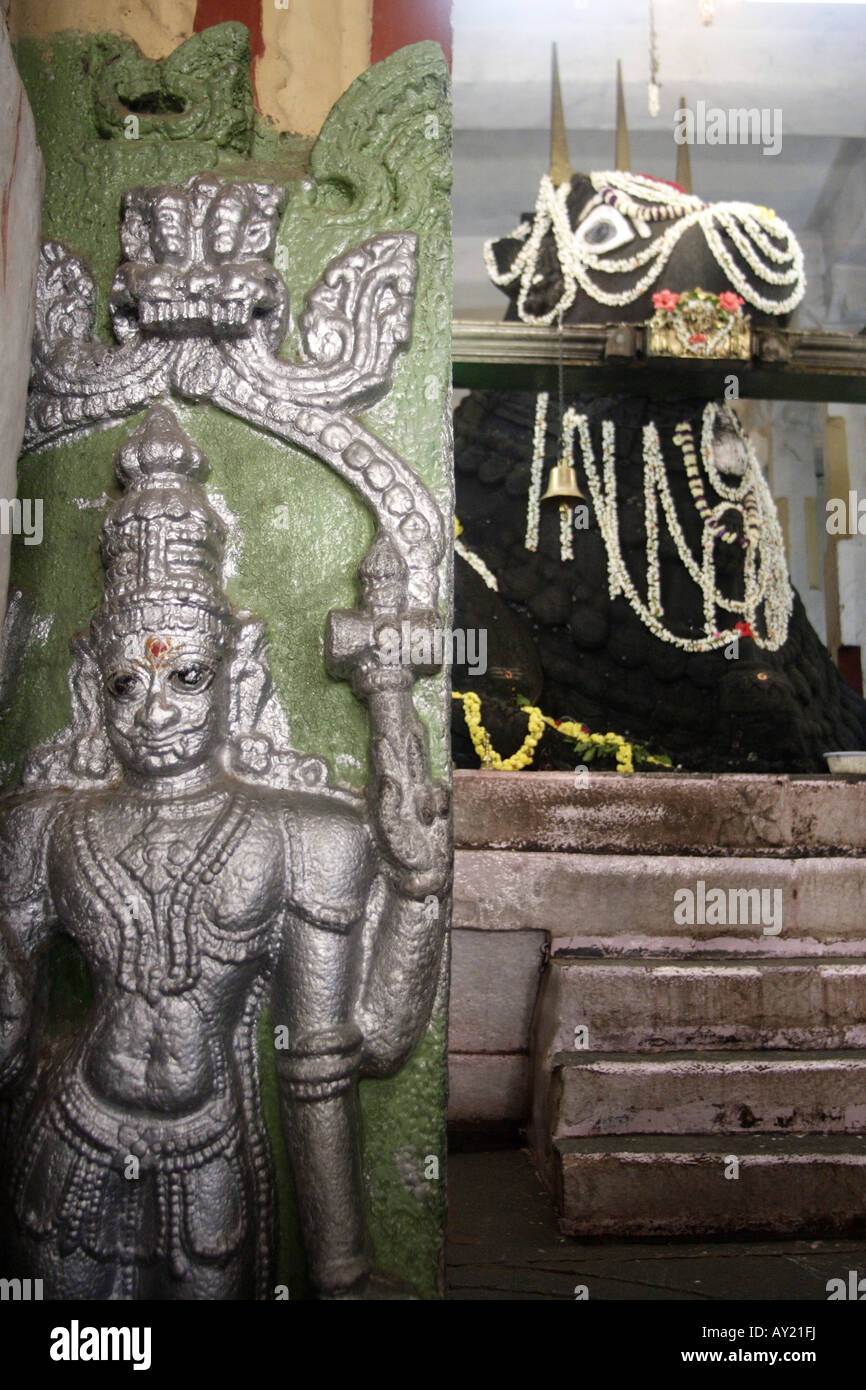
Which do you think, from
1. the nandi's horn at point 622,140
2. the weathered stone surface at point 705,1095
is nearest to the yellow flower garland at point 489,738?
the weathered stone surface at point 705,1095

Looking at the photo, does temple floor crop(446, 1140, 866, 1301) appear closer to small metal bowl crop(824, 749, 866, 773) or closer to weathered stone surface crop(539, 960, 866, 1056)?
weathered stone surface crop(539, 960, 866, 1056)

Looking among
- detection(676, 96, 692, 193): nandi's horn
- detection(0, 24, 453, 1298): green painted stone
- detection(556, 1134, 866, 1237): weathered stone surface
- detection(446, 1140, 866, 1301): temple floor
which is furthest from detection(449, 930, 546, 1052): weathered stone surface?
detection(676, 96, 692, 193): nandi's horn

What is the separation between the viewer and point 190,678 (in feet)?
6.31

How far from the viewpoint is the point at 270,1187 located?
6.13 ft

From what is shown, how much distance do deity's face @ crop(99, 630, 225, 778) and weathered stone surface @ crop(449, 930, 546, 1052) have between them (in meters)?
2.37

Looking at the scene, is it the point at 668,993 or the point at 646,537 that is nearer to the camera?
the point at 668,993

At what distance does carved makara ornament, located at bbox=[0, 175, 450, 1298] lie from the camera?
179 centimetres

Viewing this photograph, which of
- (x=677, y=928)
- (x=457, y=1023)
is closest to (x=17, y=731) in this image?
(x=457, y=1023)

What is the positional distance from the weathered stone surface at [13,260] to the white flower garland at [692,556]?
219 inches

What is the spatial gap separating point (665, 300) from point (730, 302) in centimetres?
44

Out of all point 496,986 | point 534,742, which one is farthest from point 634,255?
point 496,986

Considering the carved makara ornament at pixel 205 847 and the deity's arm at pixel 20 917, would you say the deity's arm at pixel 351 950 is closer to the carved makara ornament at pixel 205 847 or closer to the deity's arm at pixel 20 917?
the carved makara ornament at pixel 205 847

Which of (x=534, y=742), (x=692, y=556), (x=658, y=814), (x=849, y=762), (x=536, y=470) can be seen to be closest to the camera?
(x=658, y=814)

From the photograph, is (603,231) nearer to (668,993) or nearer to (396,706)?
(668,993)
